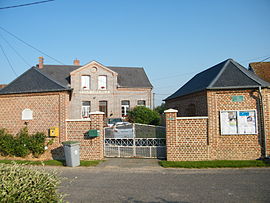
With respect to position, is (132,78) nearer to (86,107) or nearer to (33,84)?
(86,107)

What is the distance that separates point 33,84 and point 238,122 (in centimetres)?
1102

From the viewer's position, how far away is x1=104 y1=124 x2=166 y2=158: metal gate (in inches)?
436

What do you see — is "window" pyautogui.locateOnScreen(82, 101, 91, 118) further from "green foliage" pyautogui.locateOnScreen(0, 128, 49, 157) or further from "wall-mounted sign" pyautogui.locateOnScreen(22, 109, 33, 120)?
"green foliage" pyautogui.locateOnScreen(0, 128, 49, 157)

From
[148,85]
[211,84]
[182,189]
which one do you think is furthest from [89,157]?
[148,85]

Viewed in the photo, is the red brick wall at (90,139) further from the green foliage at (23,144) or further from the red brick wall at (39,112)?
the green foliage at (23,144)

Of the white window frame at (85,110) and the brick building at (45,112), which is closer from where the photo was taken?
the brick building at (45,112)

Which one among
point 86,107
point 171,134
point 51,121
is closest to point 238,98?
point 171,134

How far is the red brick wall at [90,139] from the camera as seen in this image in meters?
10.6

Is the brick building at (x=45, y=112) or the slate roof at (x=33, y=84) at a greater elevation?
the slate roof at (x=33, y=84)

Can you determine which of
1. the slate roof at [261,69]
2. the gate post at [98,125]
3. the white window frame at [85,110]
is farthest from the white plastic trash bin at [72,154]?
the white window frame at [85,110]

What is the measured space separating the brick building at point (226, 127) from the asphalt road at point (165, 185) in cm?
142

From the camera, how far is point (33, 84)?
11.9 metres

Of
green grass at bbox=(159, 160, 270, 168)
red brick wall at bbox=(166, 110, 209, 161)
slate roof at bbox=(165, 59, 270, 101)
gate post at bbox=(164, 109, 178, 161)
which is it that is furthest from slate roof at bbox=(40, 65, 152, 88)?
green grass at bbox=(159, 160, 270, 168)

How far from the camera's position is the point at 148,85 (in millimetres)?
28375
